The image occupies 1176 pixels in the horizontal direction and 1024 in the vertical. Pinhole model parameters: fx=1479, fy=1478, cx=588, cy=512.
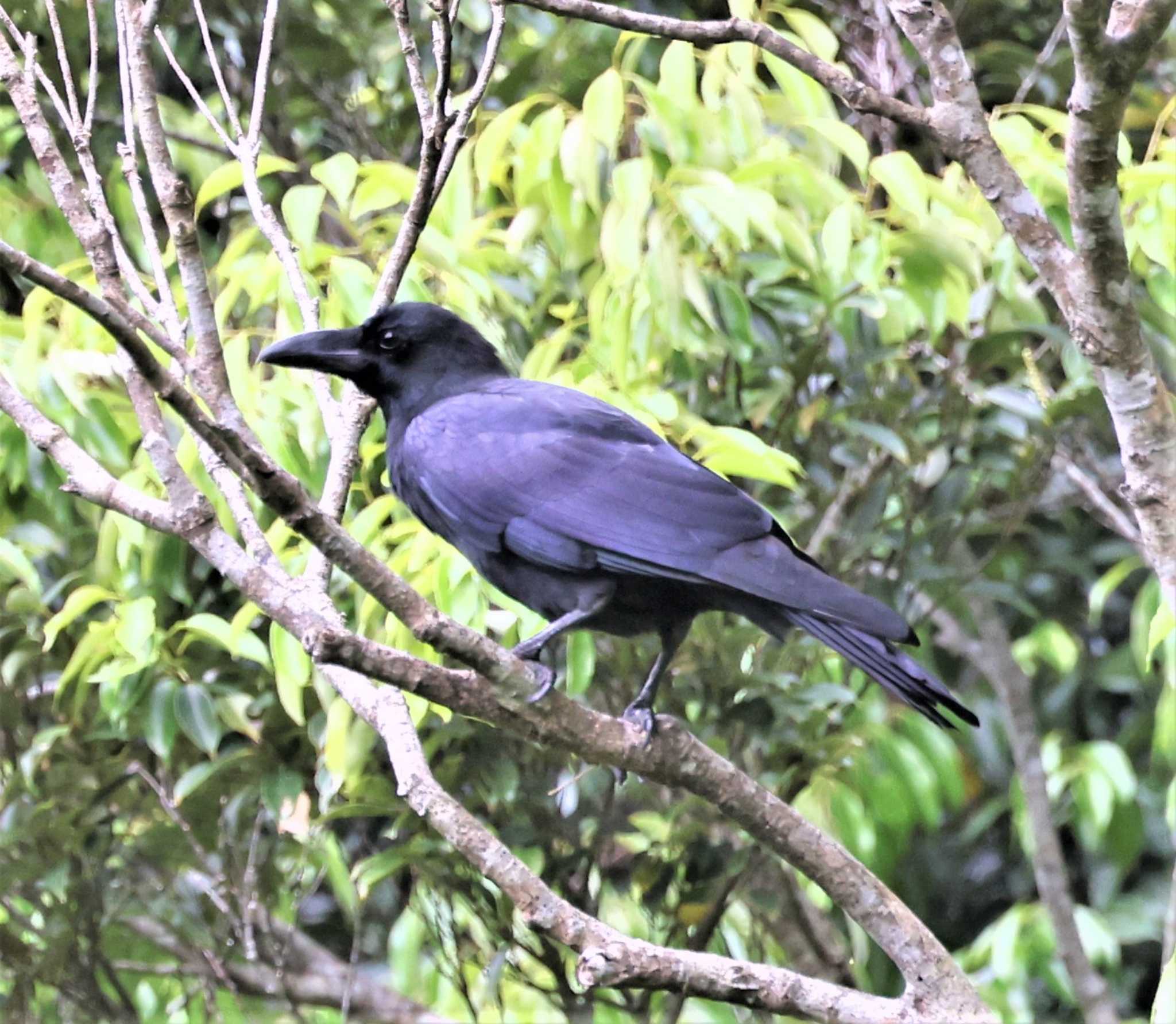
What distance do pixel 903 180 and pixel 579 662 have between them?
4.06 ft

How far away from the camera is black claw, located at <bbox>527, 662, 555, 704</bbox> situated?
2172 millimetres

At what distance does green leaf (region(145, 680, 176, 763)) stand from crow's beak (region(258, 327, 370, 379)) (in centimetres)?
84

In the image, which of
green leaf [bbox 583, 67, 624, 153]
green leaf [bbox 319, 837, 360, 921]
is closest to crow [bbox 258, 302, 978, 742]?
green leaf [bbox 583, 67, 624, 153]

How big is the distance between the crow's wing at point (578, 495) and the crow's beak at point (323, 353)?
0.18 meters

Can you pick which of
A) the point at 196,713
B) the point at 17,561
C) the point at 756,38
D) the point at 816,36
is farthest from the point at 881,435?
the point at 17,561

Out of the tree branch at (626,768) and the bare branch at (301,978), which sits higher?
the tree branch at (626,768)

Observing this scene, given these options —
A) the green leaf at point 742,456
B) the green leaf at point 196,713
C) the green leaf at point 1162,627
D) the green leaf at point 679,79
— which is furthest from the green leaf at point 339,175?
the green leaf at point 1162,627

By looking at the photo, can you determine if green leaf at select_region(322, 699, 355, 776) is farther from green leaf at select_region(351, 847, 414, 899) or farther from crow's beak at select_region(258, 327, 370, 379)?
crow's beak at select_region(258, 327, 370, 379)

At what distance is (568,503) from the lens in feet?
9.55

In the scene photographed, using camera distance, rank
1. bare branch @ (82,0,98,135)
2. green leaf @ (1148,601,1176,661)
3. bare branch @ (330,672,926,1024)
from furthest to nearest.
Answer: green leaf @ (1148,601,1176,661) < bare branch @ (82,0,98,135) < bare branch @ (330,672,926,1024)

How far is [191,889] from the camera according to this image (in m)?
4.10

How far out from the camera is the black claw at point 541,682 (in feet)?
7.13

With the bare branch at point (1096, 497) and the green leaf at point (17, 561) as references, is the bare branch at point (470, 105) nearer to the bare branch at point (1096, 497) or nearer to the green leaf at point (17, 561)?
the green leaf at point (17, 561)

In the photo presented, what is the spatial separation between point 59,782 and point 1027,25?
12.9 feet
